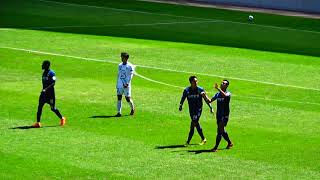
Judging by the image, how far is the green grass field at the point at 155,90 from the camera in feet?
78.6

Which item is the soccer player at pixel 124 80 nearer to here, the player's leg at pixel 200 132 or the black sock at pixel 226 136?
the player's leg at pixel 200 132

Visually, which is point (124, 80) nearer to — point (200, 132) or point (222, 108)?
point (200, 132)

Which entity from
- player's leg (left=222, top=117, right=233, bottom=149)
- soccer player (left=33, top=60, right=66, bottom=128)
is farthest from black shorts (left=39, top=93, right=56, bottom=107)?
player's leg (left=222, top=117, right=233, bottom=149)

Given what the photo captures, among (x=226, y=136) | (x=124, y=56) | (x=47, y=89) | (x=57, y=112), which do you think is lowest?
(x=226, y=136)

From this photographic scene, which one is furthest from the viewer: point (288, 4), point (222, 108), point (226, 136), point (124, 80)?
point (288, 4)

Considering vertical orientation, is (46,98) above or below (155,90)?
below

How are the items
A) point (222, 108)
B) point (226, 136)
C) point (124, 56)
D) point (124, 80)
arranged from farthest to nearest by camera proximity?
point (124, 80) → point (124, 56) → point (226, 136) → point (222, 108)

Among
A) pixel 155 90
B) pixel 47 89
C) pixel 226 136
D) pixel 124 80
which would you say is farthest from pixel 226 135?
pixel 155 90

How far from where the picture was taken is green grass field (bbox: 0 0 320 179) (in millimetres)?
23953

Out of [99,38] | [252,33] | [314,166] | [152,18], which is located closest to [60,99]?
[314,166]

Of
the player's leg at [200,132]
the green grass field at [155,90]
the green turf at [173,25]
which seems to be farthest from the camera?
the green turf at [173,25]

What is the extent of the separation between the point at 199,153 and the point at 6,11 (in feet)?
114

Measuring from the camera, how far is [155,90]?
1364 inches

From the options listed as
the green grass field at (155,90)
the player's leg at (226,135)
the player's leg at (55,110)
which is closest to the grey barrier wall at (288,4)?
the green grass field at (155,90)
